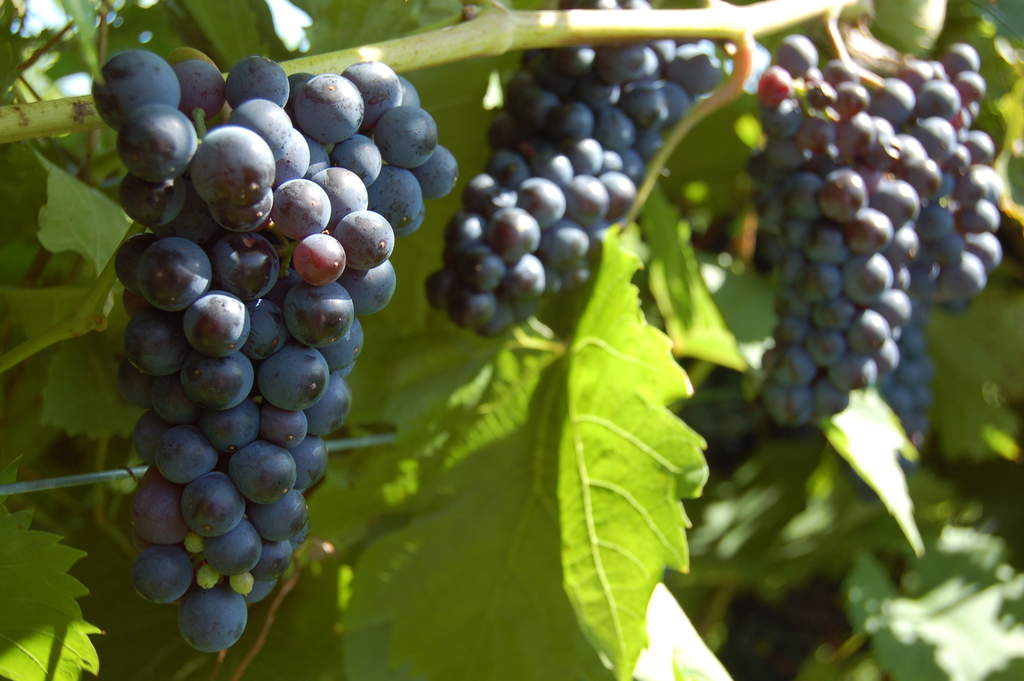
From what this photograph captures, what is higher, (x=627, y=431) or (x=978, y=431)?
(x=627, y=431)

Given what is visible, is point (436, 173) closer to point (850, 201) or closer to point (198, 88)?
point (198, 88)

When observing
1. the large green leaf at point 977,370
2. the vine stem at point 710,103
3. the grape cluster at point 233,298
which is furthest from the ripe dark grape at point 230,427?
the large green leaf at point 977,370

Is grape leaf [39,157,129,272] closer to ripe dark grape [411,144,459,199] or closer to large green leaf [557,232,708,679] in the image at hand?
ripe dark grape [411,144,459,199]

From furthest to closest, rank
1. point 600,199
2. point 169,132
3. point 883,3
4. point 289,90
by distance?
point 883,3 < point 600,199 < point 289,90 < point 169,132

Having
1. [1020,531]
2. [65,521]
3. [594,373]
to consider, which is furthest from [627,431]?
[1020,531]

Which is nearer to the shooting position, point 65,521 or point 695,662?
point 695,662

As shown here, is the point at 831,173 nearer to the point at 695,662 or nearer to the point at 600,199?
the point at 600,199

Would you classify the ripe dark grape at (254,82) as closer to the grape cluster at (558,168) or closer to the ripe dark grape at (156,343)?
the ripe dark grape at (156,343)

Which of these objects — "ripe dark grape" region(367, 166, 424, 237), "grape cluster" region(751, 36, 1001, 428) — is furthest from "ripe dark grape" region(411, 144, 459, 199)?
"grape cluster" region(751, 36, 1001, 428)
